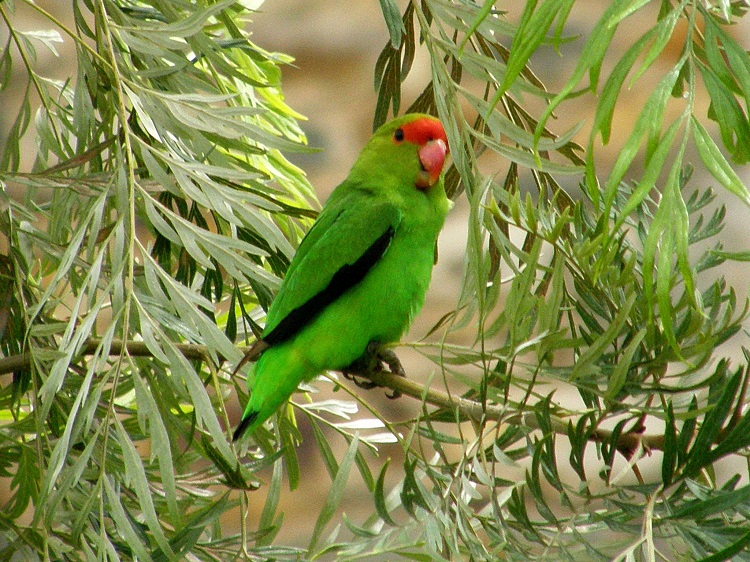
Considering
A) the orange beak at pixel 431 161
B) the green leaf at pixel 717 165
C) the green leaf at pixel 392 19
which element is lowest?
the orange beak at pixel 431 161

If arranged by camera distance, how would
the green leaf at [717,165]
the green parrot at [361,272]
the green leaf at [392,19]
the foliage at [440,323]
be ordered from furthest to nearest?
the green parrot at [361,272] → the green leaf at [392,19] → the foliage at [440,323] → the green leaf at [717,165]

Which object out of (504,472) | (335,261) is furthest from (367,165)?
(504,472)

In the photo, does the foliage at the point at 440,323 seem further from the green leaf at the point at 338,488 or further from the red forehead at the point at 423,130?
the red forehead at the point at 423,130

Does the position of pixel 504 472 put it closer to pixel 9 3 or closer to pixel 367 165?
Answer: pixel 367 165

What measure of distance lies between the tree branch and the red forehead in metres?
0.43

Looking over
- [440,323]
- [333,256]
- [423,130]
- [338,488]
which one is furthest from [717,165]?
[423,130]

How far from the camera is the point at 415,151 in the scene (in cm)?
122

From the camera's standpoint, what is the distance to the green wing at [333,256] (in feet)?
3.37

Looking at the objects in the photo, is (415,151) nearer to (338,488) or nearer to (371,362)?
(371,362)

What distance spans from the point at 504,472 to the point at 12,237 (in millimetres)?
1677

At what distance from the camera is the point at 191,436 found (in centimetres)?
79

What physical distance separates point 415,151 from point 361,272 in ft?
0.73

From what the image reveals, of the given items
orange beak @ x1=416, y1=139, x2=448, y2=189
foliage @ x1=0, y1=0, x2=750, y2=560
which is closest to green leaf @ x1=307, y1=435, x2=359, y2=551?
foliage @ x1=0, y1=0, x2=750, y2=560

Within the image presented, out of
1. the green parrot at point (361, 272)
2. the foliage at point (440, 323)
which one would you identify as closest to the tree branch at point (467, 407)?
the foliage at point (440, 323)
